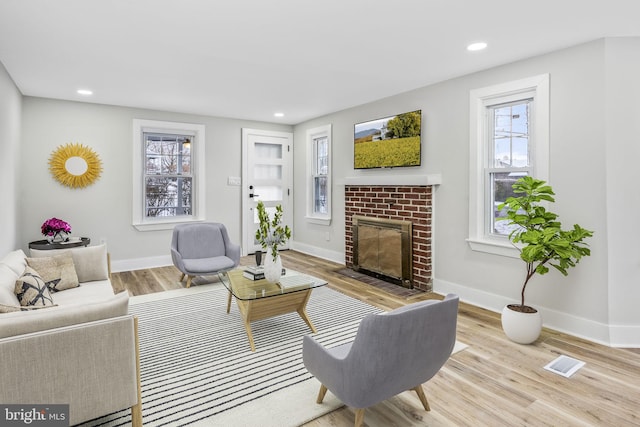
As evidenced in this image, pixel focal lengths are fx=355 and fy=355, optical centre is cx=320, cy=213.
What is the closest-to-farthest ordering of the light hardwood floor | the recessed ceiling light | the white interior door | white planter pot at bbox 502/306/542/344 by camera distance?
the light hardwood floor, white planter pot at bbox 502/306/542/344, the recessed ceiling light, the white interior door

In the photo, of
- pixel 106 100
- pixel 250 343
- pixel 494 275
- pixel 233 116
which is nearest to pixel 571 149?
pixel 494 275

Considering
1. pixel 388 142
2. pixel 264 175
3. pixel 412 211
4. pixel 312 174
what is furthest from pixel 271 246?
pixel 264 175

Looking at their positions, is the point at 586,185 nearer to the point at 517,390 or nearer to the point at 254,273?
the point at 517,390

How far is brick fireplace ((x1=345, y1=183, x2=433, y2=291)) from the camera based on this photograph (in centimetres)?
422

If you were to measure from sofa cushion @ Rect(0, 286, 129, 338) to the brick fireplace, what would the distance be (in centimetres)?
331

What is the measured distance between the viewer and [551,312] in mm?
3168

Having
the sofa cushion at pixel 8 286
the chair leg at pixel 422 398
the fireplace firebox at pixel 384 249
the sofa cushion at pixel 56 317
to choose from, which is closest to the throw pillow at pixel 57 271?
the sofa cushion at pixel 8 286

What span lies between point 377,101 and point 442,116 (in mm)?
1178

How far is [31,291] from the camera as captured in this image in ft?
7.95

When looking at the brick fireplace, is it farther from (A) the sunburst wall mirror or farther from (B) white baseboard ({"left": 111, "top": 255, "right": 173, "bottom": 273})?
(A) the sunburst wall mirror

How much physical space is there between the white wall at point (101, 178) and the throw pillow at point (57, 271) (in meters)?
1.94

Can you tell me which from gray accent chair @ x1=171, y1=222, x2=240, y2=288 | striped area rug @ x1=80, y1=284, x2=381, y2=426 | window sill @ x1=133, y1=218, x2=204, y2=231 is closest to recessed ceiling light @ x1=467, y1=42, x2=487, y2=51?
striped area rug @ x1=80, y1=284, x2=381, y2=426

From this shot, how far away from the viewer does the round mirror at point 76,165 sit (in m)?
4.82

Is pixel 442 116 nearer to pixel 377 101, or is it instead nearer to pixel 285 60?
pixel 377 101
